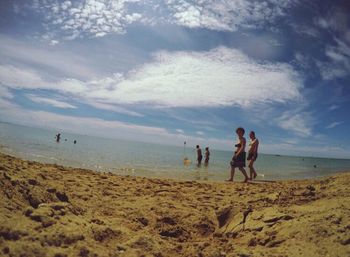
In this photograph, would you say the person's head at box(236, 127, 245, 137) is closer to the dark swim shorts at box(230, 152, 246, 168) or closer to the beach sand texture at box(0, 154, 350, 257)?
the dark swim shorts at box(230, 152, 246, 168)

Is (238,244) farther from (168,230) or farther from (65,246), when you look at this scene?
(65,246)

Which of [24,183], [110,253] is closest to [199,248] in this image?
[110,253]

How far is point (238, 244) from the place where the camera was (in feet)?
11.3

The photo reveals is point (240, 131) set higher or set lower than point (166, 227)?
higher

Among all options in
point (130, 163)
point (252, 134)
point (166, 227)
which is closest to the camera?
point (166, 227)

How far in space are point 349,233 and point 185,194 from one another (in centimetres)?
442

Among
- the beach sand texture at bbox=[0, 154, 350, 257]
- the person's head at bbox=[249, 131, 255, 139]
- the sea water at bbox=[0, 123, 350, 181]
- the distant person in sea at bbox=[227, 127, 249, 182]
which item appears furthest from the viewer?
the sea water at bbox=[0, 123, 350, 181]

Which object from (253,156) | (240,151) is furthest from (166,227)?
(253,156)

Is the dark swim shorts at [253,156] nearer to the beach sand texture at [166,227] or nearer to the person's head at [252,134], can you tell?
the person's head at [252,134]

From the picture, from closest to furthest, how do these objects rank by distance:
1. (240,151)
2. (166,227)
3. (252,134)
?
(166,227) < (240,151) < (252,134)

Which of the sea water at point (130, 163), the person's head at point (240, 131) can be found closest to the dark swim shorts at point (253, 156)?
the person's head at point (240, 131)

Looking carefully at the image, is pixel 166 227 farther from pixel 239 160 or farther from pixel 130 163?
pixel 130 163

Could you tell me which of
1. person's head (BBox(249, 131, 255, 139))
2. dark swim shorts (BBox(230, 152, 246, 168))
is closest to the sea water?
person's head (BBox(249, 131, 255, 139))

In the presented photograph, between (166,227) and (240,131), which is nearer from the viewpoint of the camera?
(166,227)
